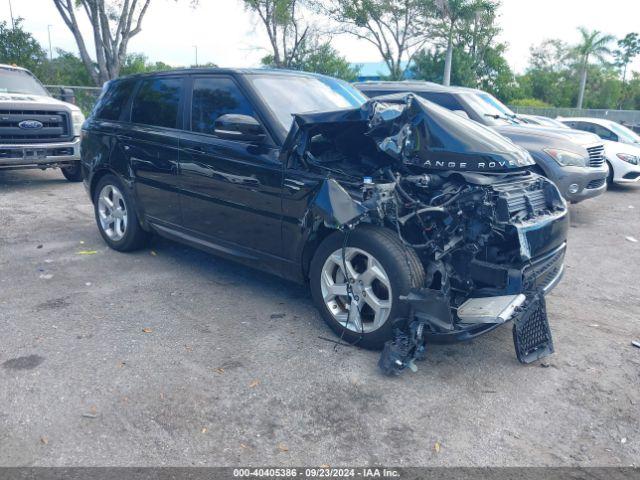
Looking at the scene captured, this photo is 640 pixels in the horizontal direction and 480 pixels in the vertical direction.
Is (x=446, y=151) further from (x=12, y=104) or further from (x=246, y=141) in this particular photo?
(x=12, y=104)

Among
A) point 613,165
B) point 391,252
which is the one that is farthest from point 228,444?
point 613,165

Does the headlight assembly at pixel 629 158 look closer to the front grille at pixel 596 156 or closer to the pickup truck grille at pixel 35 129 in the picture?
the front grille at pixel 596 156

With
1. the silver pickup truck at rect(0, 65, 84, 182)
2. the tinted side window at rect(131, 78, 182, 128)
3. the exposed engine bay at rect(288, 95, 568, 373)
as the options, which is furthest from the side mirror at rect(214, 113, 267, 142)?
the silver pickup truck at rect(0, 65, 84, 182)

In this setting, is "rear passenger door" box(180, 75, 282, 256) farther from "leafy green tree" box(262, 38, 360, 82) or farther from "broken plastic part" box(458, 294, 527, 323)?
"leafy green tree" box(262, 38, 360, 82)

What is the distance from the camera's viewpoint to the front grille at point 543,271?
11.9 ft

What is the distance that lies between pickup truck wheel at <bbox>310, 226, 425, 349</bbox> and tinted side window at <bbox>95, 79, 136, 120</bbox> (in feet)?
10.4

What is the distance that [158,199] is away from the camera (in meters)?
5.30

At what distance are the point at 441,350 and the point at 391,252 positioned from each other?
0.90 meters

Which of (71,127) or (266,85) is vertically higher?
(266,85)

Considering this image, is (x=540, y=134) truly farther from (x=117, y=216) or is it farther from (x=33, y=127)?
(x=33, y=127)

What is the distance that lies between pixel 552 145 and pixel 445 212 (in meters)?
5.38

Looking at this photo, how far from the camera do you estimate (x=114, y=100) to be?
5.94m

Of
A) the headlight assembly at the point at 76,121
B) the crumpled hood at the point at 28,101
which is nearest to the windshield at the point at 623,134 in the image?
the headlight assembly at the point at 76,121

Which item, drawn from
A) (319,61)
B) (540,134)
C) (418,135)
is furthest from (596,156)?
(319,61)
